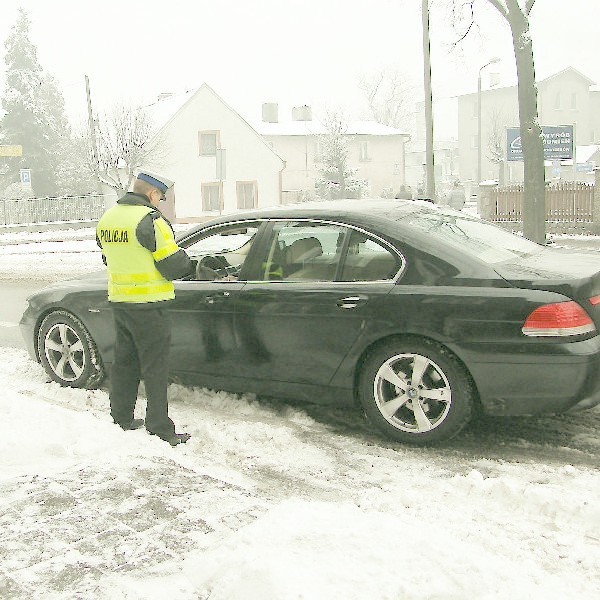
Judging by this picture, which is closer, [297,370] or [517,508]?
[517,508]

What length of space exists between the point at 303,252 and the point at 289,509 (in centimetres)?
219

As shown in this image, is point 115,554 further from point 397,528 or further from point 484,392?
point 484,392

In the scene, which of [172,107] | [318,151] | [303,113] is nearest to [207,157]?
[172,107]

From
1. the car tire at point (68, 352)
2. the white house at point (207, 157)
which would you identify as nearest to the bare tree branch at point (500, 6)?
the car tire at point (68, 352)

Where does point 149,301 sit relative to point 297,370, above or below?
above

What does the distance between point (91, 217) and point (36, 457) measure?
34.0 metres

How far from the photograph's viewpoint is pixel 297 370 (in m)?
5.05

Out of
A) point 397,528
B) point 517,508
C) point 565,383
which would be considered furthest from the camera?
point 565,383

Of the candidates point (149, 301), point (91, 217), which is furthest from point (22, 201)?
point (149, 301)

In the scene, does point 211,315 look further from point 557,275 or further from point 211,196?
point 211,196

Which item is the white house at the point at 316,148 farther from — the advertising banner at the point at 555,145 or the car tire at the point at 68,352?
the car tire at the point at 68,352

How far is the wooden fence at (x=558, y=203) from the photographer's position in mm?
22953

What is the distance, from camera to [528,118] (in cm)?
1709

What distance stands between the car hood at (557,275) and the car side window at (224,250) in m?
1.74
